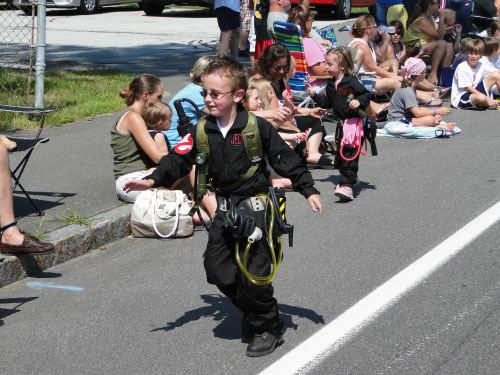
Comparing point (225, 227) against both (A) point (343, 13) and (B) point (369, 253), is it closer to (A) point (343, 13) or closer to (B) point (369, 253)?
(B) point (369, 253)

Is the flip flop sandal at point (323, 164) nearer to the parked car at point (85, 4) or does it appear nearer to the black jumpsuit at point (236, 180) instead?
the black jumpsuit at point (236, 180)

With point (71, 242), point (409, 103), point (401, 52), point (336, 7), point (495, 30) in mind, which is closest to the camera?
point (71, 242)

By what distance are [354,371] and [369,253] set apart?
207 cm

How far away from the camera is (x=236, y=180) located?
4.64 m

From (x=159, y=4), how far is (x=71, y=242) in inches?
701

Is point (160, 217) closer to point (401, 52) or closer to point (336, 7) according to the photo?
point (401, 52)

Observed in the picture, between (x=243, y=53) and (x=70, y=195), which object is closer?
(x=70, y=195)

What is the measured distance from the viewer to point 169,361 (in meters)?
4.55

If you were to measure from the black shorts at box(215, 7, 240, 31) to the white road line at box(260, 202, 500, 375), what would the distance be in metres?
7.46

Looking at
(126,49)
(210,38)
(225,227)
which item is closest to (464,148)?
(225,227)

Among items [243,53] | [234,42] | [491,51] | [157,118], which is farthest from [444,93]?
[157,118]

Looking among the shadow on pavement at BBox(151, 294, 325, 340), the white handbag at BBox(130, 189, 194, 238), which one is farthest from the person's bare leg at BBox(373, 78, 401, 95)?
the shadow on pavement at BBox(151, 294, 325, 340)

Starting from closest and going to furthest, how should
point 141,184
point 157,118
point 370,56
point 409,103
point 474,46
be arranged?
point 141,184
point 157,118
point 409,103
point 370,56
point 474,46

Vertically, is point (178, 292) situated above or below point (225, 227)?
below
